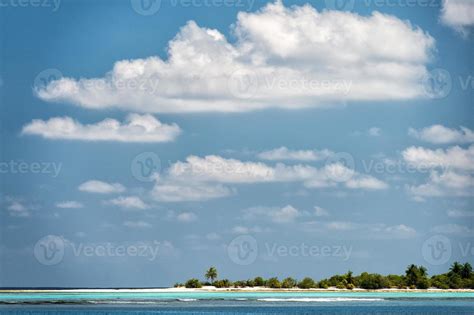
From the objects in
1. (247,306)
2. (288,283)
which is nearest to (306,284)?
(288,283)

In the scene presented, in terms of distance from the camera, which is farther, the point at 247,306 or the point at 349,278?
the point at 349,278

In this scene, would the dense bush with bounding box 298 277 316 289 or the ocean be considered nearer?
the ocean

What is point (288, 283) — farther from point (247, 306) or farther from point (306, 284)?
point (247, 306)

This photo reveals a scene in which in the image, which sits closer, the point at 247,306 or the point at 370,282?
the point at 247,306

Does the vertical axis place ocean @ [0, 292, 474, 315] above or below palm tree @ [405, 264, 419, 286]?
below

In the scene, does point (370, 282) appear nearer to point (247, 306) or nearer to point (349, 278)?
point (349, 278)

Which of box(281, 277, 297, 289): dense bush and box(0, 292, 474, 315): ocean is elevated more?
box(281, 277, 297, 289): dense bush

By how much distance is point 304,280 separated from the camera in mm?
198125

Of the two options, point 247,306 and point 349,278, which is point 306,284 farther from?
point 247,306

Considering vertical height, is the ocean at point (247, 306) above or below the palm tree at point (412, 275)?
below

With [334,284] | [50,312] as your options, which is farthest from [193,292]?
[50,312]

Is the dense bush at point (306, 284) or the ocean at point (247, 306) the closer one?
the ocean at point (247, 306)

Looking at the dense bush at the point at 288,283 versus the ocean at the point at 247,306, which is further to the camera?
the dense bush at the point at 288,283

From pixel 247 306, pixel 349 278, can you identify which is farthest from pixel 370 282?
pixel 247 306
